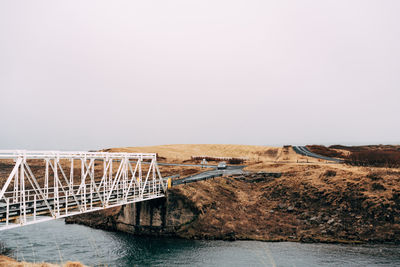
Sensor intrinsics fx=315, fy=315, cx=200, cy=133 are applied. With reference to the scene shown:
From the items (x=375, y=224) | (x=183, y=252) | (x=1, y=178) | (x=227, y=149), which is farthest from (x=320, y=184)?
(x=227, y=149)

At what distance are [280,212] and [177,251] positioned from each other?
17.1m

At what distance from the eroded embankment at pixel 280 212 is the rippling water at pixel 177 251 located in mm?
2099

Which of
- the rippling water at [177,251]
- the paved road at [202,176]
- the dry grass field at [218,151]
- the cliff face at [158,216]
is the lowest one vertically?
the rippling water at [177,251]

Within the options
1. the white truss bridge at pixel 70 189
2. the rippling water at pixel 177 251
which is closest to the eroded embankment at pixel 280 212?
the rippling water at pixel 177 251

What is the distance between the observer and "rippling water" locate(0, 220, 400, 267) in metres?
28.9

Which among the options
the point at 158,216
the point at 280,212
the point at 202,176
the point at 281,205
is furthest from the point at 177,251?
the point at 202,176

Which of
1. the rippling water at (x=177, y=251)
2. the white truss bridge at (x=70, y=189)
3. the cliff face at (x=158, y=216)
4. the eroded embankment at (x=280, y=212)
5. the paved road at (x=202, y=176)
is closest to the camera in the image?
the white truss bridge at (x=70, y=189)

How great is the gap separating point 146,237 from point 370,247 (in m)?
24.6

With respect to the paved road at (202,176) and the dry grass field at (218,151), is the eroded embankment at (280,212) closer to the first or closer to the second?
the paved road at (202,176)

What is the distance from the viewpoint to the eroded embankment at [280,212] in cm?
3659

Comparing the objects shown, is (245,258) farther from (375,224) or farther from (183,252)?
(375,224)

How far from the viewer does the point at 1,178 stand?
246ft

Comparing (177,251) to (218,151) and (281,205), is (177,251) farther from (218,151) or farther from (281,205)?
(218,151)

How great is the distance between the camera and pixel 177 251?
32.4 meters
